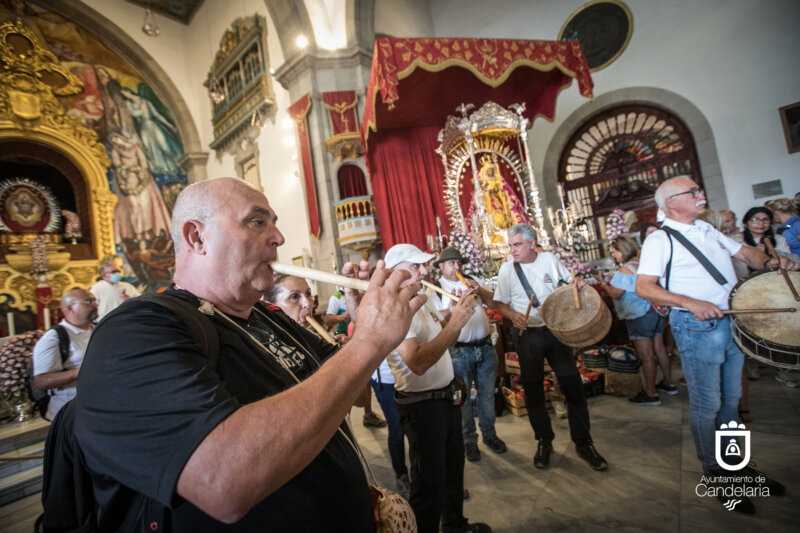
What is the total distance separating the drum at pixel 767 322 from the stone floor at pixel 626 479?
0.86 m

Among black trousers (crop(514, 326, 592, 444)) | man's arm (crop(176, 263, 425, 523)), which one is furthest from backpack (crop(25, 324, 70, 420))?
black trousers (crop(514, 326, 592, 444))

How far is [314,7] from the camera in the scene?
8.98 metres

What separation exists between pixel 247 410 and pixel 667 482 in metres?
2.93

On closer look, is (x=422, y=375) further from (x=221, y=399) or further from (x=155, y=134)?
(x=155, y=134)

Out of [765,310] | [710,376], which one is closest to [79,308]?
[710,376]

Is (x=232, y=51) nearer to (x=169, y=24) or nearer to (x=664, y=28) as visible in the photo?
(x=169, y=24)

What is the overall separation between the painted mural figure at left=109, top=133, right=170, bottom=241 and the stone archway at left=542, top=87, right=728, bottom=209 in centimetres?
1306

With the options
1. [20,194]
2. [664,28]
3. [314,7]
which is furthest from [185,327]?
[20,194]

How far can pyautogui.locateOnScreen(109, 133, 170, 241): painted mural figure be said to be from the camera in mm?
11906

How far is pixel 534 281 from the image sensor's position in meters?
3.14

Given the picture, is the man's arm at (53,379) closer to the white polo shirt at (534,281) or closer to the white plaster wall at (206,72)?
the white polo shirt at (534,281)

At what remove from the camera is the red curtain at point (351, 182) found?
905 centimetres

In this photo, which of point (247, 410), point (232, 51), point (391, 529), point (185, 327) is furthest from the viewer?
point (232, 51)

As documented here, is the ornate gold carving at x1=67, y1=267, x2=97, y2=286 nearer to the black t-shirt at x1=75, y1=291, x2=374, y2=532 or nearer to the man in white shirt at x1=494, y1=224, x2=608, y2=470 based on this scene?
the man in white shirt at x1=494, y1=224, x2=608, y2=470
